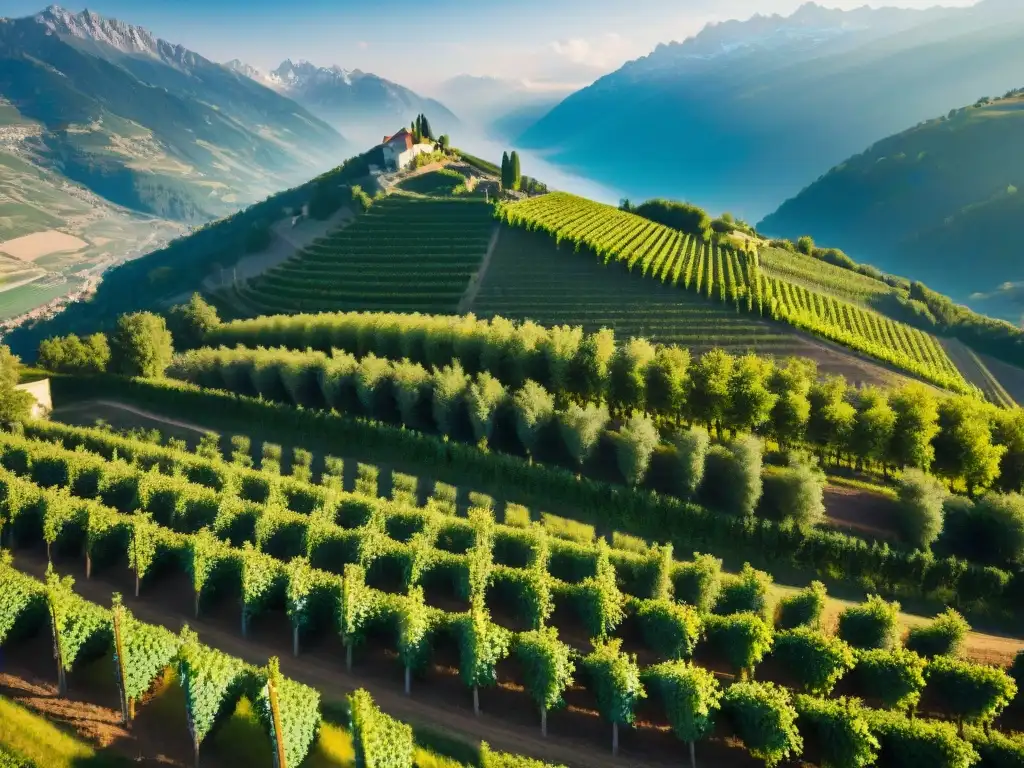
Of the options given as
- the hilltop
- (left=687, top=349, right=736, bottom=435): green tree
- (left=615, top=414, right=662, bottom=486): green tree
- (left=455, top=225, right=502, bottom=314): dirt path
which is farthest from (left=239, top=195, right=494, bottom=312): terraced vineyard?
the hilltop

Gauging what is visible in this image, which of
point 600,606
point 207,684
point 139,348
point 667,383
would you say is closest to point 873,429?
point 667,383

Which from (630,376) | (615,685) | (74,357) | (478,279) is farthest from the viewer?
(478,279)

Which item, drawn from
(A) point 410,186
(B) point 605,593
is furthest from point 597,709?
(A) point 410,186

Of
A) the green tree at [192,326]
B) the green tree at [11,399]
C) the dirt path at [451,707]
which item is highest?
the green tree at [192,326]

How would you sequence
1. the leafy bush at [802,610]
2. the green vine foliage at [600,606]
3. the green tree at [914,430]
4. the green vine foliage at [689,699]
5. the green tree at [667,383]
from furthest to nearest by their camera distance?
the green tree at [667,383]
the green tree at [914,430]
the leafy bush at [802,610]
the green vine foliage at [600,606]
the green vine foliage at [689,699]

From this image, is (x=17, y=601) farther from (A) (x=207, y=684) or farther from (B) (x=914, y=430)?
(B) (x=914, y=430)

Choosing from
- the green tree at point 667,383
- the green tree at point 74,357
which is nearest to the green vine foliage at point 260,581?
the green tree at point 667,383

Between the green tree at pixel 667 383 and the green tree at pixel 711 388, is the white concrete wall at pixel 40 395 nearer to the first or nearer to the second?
the green tree at pixel 667 383

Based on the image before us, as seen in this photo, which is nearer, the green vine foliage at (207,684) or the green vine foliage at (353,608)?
the green vine foliage at (207,684)
